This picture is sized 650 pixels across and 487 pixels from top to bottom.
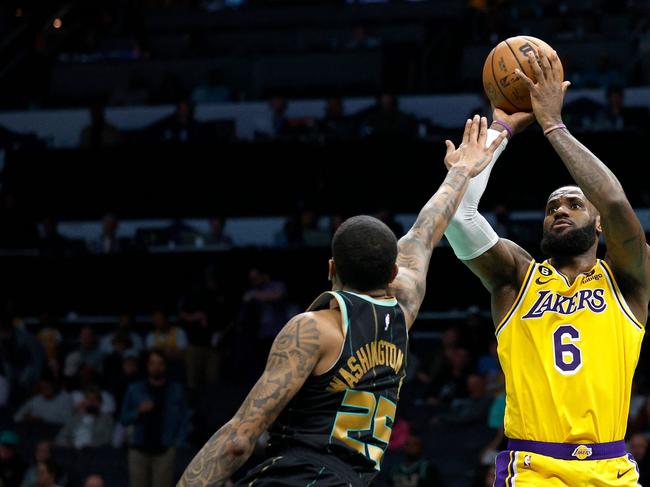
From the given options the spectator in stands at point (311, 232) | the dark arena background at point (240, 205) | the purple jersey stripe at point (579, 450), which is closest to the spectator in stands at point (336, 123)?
the dark arena background at point (240, 205)

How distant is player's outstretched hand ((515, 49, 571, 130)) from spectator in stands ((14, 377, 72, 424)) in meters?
10.3

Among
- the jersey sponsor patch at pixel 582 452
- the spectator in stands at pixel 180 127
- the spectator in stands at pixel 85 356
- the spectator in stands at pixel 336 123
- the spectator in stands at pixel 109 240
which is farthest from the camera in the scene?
the spectator in stands at pixel 180 127

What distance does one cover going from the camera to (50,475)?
12664 millimetres

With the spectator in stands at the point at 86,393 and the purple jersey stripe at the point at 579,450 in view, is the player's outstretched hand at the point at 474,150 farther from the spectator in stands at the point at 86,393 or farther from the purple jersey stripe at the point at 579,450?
the spectator in stands at the point at 86,393

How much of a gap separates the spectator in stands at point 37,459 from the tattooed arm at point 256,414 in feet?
31.2

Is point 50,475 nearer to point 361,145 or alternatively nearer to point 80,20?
point 361,145

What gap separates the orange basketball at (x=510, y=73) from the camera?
18.7 ft

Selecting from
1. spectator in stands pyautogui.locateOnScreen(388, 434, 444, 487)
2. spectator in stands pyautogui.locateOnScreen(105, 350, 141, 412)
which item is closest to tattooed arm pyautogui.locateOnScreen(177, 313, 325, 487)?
spectator in stands pyautogui.locateOnScreen(388, 434, 444, 487)

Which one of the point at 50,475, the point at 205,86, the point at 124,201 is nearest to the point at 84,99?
the point at 205,86

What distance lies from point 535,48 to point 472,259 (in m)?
1.13

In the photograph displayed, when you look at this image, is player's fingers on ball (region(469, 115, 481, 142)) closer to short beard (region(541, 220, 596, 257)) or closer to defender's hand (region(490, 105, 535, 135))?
defender's hand (region(490, 105, 535, 135))

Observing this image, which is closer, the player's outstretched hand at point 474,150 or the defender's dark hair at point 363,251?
the defender's dark hair at point 363,251

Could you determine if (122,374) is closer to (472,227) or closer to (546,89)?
(472,227)

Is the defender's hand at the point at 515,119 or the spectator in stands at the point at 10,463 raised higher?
the defender's hand at the point at 515,119
